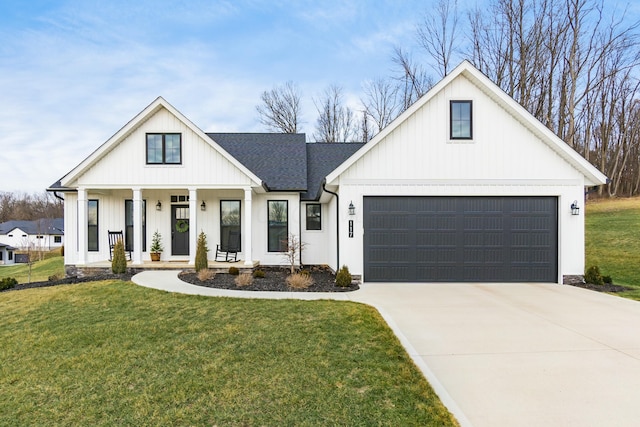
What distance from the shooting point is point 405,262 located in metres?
9.75

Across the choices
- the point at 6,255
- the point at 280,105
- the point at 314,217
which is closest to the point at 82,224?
the point at 314,217

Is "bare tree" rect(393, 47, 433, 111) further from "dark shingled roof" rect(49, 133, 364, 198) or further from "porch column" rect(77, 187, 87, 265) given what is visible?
"porch column" rect(77, 187, 87, 265)

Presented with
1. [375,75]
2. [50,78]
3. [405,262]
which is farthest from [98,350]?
[375,75]

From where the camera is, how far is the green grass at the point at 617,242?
463 inches

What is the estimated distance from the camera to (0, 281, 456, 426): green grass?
3.23 meters

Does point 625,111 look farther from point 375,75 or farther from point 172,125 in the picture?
point 172,125

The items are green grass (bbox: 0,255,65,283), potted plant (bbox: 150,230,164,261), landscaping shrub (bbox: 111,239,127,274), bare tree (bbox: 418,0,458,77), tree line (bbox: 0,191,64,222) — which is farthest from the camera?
tree line (bbox: 0,191,64,222)

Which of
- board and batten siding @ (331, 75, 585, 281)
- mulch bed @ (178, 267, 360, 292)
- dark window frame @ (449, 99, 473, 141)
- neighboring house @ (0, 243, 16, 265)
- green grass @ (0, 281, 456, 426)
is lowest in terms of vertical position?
neighboring house @ (0, 243, 16, 265)

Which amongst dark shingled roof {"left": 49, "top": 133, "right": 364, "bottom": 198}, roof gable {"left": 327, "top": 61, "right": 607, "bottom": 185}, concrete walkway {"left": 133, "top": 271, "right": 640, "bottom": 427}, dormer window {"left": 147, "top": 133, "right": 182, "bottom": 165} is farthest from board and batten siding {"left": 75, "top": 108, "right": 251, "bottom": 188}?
concrete walkway {"left": 133, "top": 271, "right": 640, "bottom": 427}

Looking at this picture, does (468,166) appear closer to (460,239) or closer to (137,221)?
(460,239)

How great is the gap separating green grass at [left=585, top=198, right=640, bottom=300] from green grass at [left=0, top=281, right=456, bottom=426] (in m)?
7.62

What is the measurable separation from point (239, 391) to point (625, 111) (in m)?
34.9

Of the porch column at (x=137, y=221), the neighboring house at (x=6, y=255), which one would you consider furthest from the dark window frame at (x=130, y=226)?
the neighboring house at (x=6, y=255)

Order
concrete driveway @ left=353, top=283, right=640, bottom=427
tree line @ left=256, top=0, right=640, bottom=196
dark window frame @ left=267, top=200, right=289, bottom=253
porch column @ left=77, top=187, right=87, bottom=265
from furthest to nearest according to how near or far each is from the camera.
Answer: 1. tree line @ left=256, top=0, right=640, bottom=196
2. dark window frame @ left=267, top=200, right=289, bottom=253
3. porch column @ left=77, top=187, right=87, bottom=265
4. concrete driveway @ left=353, top=283, right=640, bottom=427
